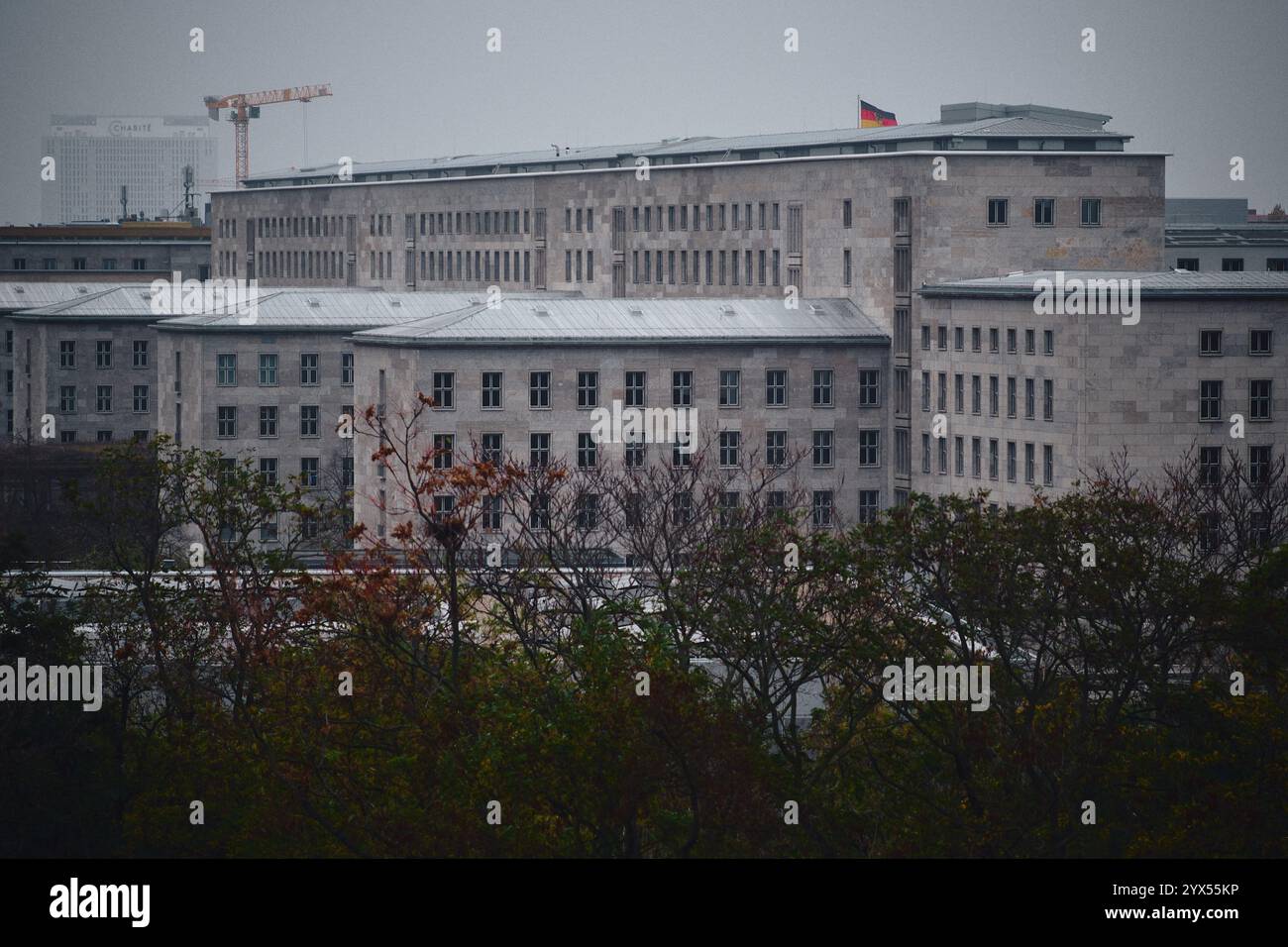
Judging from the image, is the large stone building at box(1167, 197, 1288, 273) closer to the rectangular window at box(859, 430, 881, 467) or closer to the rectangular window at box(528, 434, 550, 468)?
the rectangular window at box(859, 430, 881, 467)

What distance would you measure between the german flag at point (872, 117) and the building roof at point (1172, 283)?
137 ft

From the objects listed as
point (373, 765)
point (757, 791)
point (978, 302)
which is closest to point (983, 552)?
point (757, 791)

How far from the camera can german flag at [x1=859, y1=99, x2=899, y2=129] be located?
137125 mm

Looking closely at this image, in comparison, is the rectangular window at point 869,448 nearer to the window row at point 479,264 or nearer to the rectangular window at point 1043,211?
the rectangular window at point 1043,211

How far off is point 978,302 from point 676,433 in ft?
50.0

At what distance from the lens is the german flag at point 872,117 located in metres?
137

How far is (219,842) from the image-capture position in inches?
1708

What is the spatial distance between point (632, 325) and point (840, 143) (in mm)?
20860

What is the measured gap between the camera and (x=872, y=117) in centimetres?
13938

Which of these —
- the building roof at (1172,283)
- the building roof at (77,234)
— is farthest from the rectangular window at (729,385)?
the building roof at (77,234)

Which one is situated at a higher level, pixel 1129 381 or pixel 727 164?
pixel 727 164

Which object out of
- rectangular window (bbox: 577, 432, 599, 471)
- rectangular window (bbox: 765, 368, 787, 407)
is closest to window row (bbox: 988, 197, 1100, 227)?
rectangular window (bbox: 765, 368, 787, 407)

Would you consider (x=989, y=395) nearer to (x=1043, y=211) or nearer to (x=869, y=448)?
(x=869, y=448)
